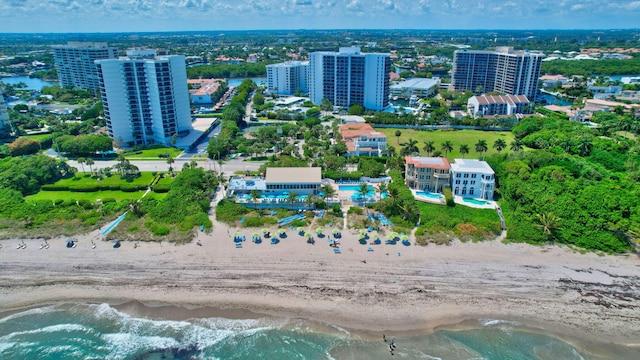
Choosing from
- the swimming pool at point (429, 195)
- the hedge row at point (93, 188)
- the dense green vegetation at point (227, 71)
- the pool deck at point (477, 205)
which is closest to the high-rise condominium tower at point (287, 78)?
the dense green vegetation at point (227, 71)

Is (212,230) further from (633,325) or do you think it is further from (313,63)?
(313,63)

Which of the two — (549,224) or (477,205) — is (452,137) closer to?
(477,205)

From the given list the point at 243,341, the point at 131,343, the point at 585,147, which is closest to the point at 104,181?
the point at 131,343

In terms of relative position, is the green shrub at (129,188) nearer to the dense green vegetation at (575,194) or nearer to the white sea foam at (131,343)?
the white sea foam at (131,343)

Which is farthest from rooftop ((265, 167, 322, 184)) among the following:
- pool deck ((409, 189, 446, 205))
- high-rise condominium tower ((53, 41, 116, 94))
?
high-rise condominium tower ((53, 41, 116, 94))

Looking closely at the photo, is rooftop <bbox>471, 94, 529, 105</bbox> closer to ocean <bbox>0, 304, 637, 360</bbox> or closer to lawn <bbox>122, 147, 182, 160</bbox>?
lawn <bbox>122, 147, 182, 160</bbox>

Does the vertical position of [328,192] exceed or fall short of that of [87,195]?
it exceeds it

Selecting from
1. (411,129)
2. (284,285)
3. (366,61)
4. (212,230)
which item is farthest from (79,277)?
(366,61)
